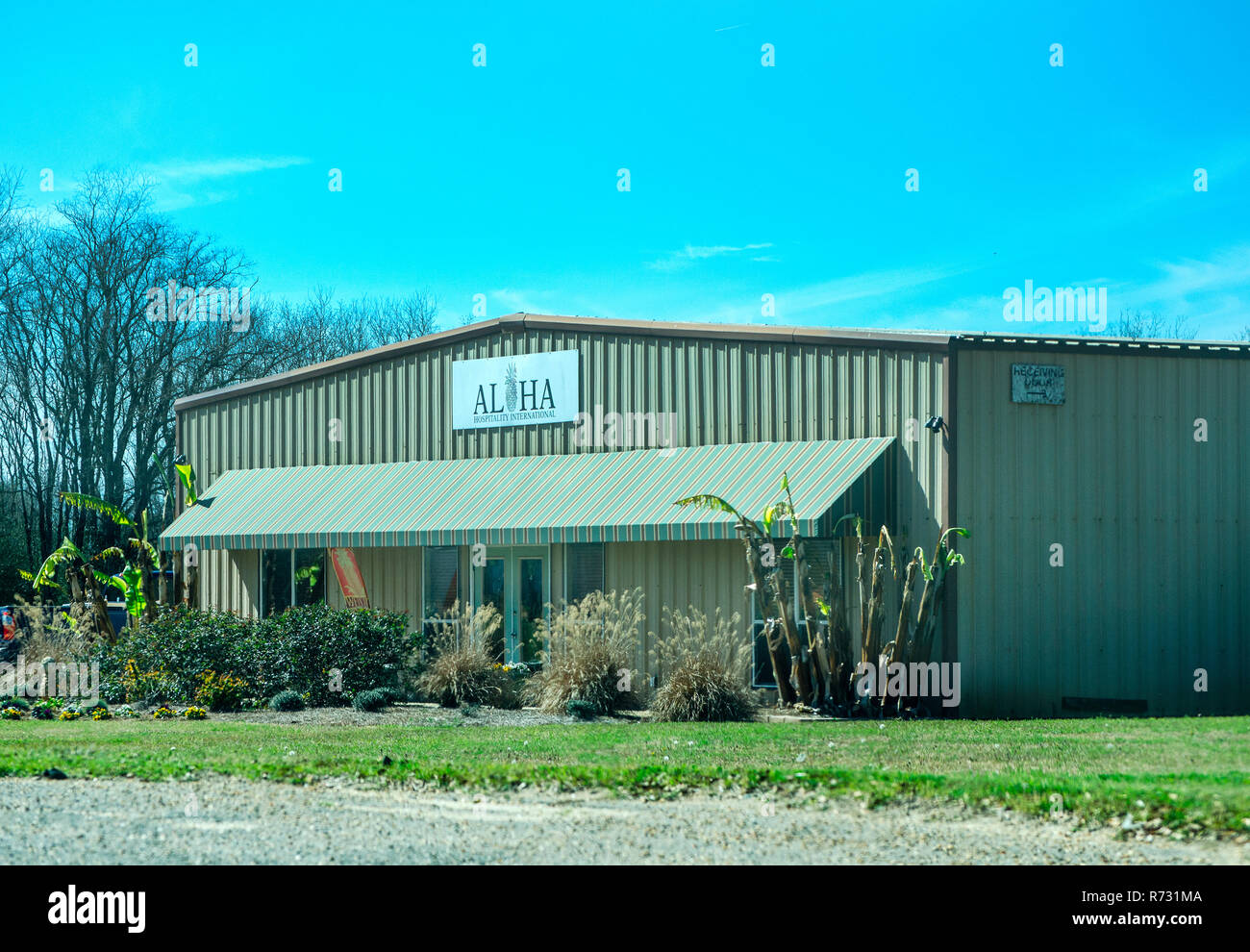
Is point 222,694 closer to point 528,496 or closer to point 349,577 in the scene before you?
point 349,577

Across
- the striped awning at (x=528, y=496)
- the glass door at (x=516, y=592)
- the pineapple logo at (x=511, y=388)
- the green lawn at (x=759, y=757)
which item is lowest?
the green lawn at (x=759, y=757)

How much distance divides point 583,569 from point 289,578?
5.04 metres

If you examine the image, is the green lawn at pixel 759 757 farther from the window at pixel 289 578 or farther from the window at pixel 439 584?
the window at pixel 289 578

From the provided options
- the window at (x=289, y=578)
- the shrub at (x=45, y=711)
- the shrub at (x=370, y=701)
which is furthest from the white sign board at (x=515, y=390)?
the shrub at (x=45, y=711)

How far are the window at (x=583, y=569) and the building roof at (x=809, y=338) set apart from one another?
116 inches

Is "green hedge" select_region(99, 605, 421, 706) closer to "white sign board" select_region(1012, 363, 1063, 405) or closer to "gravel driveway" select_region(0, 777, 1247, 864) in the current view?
"gravel driveway" select_region(0, 777, 1247, 864)

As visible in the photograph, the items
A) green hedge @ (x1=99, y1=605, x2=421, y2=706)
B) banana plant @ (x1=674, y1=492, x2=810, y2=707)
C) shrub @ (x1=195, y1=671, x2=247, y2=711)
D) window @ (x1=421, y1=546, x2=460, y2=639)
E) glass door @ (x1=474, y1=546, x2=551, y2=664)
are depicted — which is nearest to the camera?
banana plant @ (x1=674, y1=492, x2=810, y2=707)

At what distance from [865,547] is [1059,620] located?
2.53m

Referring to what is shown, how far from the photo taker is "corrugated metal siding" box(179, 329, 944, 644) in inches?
617

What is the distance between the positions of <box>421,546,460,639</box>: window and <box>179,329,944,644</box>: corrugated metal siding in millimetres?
1463

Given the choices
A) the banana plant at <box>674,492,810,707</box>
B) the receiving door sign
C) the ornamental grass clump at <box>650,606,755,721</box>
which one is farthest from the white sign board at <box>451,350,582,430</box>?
the ornamental grass clump at <box>650,606,755,721</box>

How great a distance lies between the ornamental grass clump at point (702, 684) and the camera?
14.1 meters
